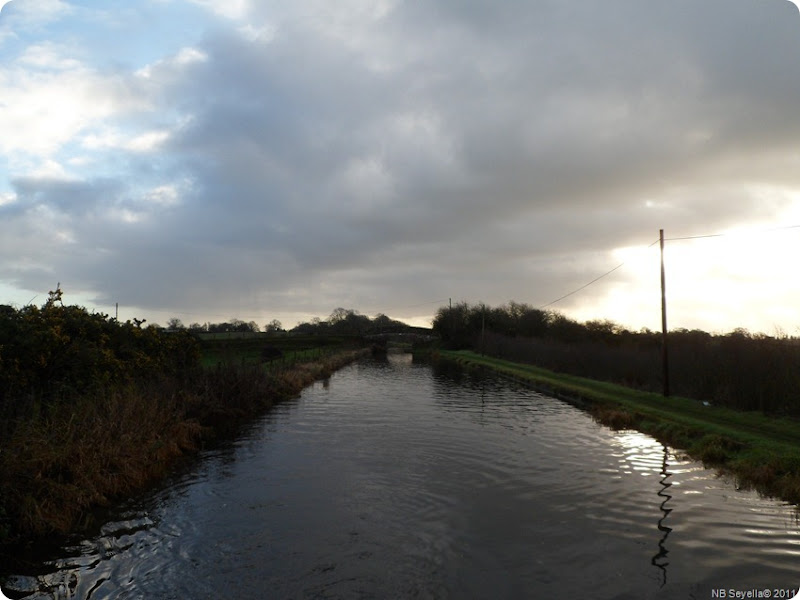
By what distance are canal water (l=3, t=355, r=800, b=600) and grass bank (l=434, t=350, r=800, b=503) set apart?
665 millimetres

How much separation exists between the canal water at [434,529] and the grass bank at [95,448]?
0.68m

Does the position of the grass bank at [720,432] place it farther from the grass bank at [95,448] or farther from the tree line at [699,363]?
the grass bank at [95,448]

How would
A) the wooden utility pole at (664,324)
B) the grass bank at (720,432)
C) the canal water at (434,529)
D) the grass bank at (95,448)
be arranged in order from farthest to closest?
the wooden utility pole at (664,324)
the grass bank at (720,432)
the grass bank at (95,448)
the canal water at (434,529)

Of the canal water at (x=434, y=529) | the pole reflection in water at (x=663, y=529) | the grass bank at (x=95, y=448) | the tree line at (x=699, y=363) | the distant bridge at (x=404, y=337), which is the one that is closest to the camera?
the canal water at (x=434, y=529)

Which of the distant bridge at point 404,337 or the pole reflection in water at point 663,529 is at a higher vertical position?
the distant bridge at point 404,337

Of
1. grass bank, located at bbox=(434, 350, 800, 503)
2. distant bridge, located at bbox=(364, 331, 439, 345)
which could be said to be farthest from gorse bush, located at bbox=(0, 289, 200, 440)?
distant bridge, located at bbox=(364, 331, 439, 345)

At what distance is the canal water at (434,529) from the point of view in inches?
296

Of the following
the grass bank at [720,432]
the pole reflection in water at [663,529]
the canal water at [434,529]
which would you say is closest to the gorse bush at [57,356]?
the canal water at [434,529]

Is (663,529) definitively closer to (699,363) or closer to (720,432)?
(720,432)

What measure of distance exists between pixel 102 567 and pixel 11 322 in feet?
25.0

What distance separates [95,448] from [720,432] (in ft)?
54.1

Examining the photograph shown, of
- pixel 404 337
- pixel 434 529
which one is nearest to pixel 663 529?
pixel 434 529

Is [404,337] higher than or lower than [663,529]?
higher

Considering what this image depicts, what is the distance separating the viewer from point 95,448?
38.8 ft
